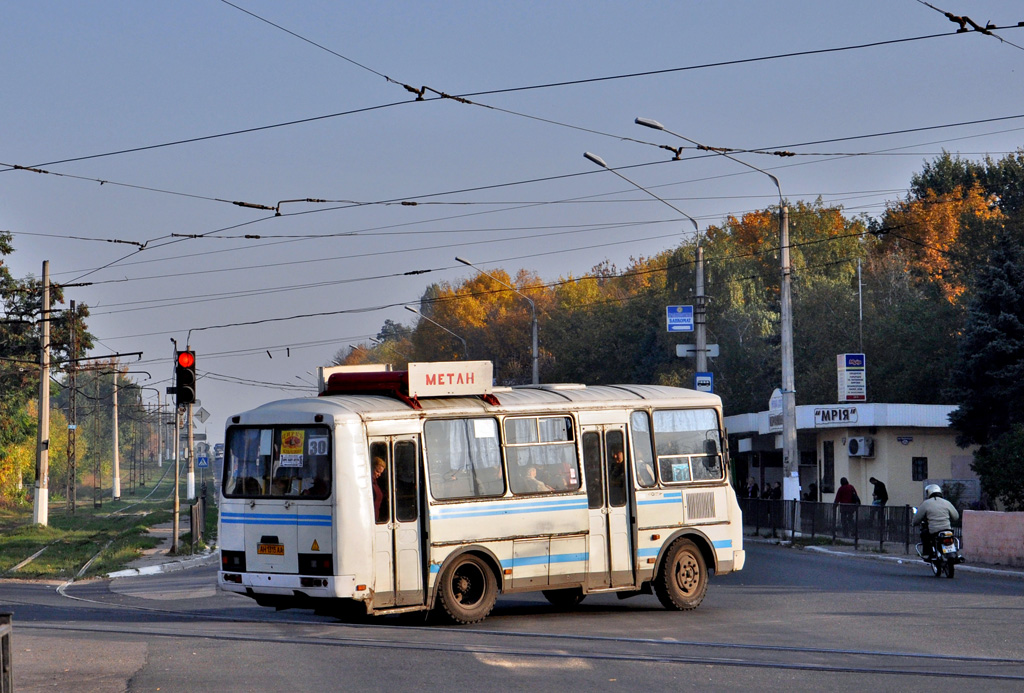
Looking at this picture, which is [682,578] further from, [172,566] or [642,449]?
[172,566]

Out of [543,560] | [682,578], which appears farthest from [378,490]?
[682,578]

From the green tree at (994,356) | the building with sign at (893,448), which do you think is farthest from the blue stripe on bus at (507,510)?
the green tree at (994,356)

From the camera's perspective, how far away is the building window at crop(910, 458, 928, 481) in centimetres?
3847

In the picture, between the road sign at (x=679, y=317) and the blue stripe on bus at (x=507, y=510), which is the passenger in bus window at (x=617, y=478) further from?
the road sign at (x=679, y=317)

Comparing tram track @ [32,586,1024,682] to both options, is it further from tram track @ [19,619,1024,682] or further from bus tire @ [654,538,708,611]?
bus tire @ [654,538,708,611]

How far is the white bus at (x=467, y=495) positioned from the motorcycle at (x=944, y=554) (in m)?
5.99

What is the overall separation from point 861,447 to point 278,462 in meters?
27.2

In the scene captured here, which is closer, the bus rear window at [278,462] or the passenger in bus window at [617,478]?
the bus rear window at [278,462]

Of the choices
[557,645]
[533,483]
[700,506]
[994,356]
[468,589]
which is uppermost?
[994,356]

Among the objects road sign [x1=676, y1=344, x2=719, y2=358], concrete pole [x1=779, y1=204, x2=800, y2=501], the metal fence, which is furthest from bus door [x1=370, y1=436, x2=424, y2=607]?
road sign [x1=676, y1=344, x2=719, y2=358]

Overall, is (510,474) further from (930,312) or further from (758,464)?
(930,312)

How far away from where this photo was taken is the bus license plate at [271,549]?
13.7m

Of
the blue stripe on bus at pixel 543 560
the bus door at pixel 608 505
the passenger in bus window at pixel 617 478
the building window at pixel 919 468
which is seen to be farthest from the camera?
the building window at pixel 919 468

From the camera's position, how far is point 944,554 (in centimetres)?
2061
